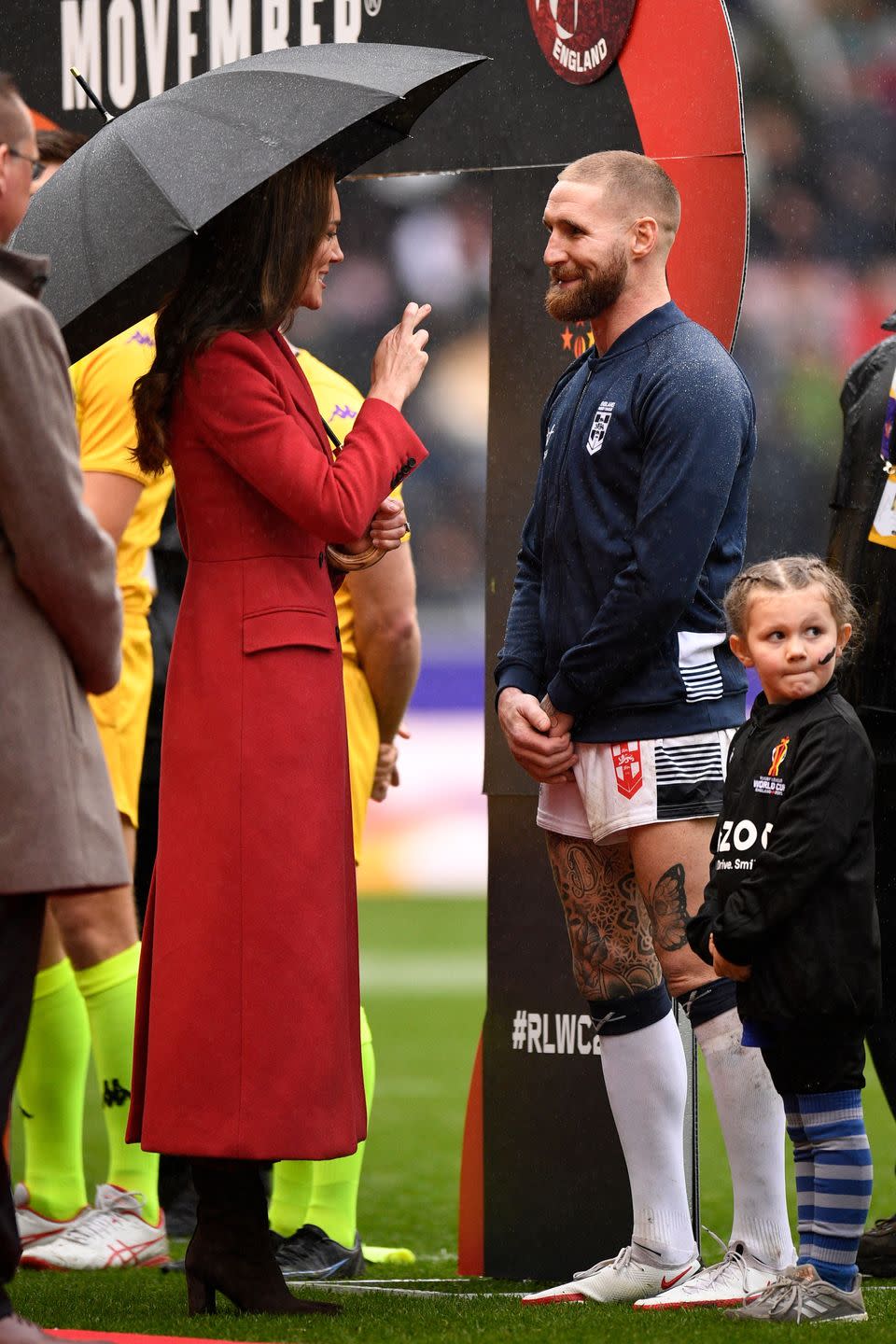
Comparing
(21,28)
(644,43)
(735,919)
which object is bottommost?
(735,919)

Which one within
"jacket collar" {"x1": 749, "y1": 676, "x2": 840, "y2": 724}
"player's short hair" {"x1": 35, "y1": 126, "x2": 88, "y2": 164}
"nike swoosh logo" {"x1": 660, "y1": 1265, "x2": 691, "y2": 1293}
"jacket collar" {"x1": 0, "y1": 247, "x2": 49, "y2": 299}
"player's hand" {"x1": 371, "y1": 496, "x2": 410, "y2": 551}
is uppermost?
"player's short hair" {"x1": 35, "y1": 126, "x2": 88, "y2": 164}


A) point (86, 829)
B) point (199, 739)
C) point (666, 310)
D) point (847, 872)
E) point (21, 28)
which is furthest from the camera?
point (21, 28)

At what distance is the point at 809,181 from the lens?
12.8 feet

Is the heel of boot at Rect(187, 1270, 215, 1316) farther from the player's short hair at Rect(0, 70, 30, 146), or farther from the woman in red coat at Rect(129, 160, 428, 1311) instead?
the player's short hair at Rect(0, 70, 30, 146)

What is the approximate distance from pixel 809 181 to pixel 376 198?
1565 millimetres

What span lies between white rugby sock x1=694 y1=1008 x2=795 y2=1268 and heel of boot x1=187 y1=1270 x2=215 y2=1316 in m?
0.81

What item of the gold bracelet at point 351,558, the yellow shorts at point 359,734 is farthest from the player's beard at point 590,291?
the yellow shorts at point 359,734

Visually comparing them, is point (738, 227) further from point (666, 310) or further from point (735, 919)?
point (735, 919)

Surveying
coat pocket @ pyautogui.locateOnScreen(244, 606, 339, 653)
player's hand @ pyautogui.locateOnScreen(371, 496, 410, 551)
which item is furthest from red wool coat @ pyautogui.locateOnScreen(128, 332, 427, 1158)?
player's hand @ pyautogui.locateOnScreen(371, 496, 410, 551)

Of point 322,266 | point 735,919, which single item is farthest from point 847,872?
point 322,266

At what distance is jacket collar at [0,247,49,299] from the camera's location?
8.52ft

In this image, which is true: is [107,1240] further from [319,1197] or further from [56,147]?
[56,147]

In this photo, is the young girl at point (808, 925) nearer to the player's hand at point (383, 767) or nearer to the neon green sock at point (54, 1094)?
the player's hand at point (383, 767)

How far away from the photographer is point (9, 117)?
9.33ft
